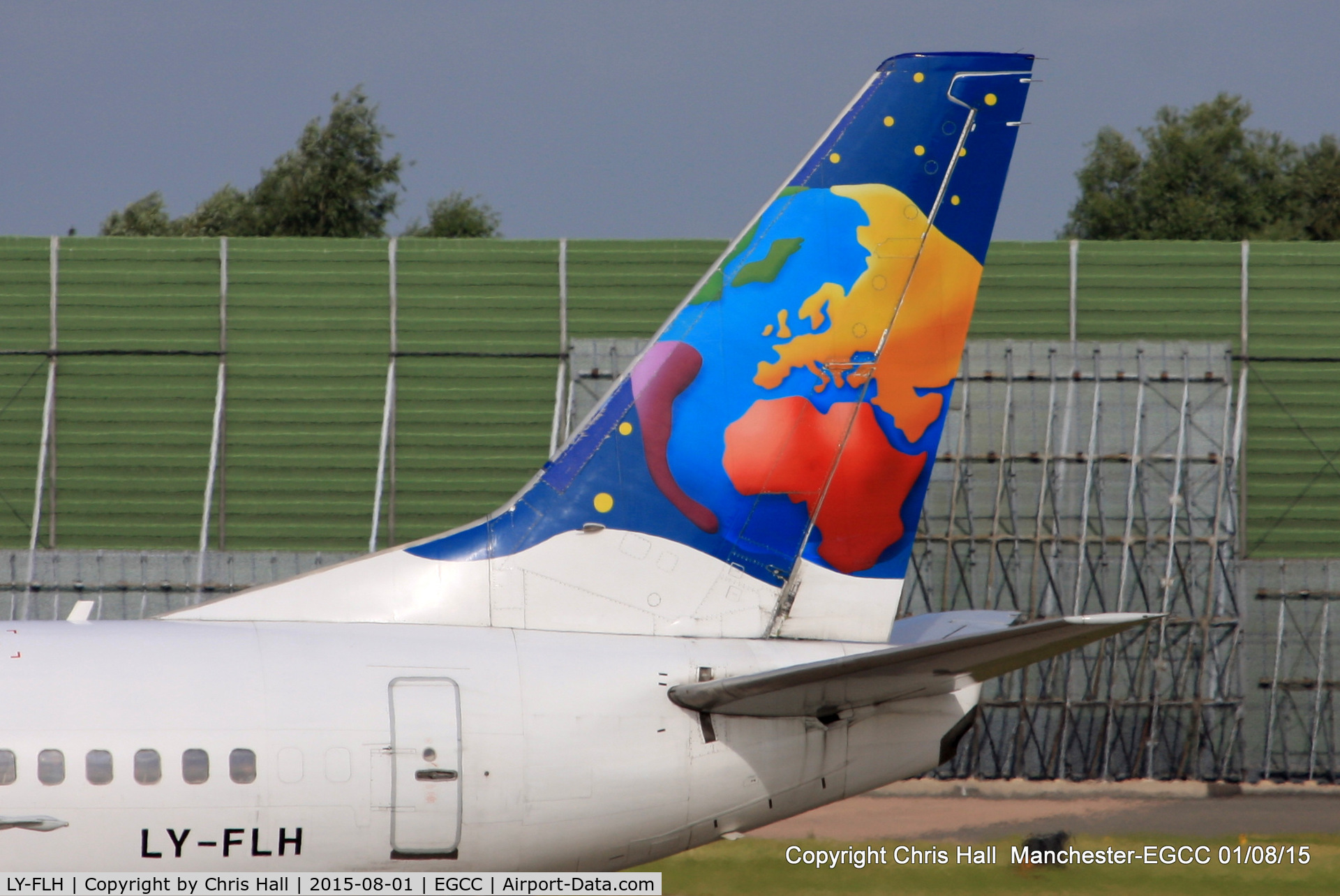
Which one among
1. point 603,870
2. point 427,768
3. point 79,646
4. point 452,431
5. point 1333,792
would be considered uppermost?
point 452,431

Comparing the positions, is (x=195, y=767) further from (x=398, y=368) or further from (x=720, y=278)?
(x=398, y=368)

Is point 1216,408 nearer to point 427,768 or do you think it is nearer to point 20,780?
point 427,768

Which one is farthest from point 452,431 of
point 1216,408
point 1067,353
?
point 1216,408

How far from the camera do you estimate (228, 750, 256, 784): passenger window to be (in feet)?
36.5

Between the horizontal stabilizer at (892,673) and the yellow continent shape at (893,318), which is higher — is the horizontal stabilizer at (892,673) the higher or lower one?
the lower one

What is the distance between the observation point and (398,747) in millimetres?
11445

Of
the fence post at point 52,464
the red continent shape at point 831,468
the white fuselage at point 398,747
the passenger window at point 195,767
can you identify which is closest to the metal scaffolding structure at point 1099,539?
the red continent shape at point 831,468

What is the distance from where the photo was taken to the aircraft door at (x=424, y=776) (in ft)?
37.4

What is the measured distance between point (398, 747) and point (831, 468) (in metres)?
4.95

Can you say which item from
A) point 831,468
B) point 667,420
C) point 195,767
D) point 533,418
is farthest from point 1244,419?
point 195,767

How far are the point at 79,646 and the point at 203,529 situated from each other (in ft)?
82.8

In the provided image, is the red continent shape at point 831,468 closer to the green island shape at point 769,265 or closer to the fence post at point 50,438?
the green island shape at point 769,265

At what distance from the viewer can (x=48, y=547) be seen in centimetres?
3600

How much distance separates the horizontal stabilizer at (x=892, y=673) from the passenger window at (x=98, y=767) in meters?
4.84
